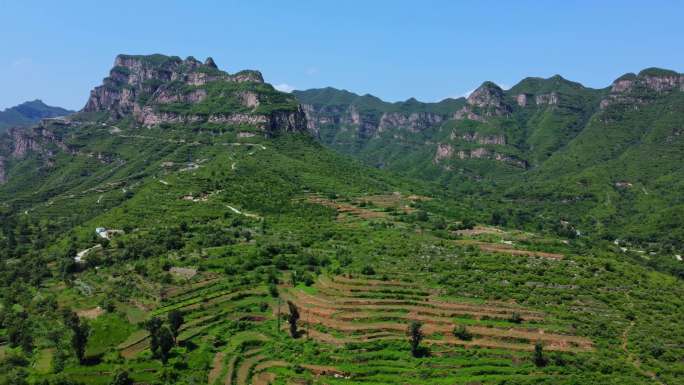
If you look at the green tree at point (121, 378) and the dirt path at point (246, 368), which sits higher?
the green tree at point (121, 378)

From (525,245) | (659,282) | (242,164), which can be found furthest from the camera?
(242,164)

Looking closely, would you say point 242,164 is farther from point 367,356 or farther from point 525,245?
point 367,356

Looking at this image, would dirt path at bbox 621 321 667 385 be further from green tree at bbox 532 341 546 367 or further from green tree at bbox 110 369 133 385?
green tree at bbox 110 369 133 385

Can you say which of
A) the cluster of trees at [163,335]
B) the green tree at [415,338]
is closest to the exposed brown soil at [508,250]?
the green tree at [415,338]

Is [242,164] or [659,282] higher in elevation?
[242,164]

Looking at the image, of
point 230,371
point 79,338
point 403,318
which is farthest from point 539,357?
point 79,338

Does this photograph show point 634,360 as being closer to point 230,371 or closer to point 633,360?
point 633,360

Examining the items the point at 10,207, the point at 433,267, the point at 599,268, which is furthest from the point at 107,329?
the point at 10,207

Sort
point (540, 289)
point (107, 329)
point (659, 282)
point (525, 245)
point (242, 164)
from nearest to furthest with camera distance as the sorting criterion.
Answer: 1. point (107, 329)
2. point (540, 289)
3. point (659, 282)
4. point (525, 245)
5. point (242, 164)

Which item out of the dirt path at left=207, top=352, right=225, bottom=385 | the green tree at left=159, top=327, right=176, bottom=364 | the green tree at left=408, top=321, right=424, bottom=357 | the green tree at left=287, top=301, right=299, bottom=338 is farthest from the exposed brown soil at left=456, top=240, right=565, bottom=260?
the green tree at left=159, top=327, right=176, bottom=364

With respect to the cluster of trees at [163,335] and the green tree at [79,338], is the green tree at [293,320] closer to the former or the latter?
the cluster of trees at [163,335]

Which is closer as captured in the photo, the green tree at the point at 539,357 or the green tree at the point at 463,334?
the green tree at the point at 539,357
